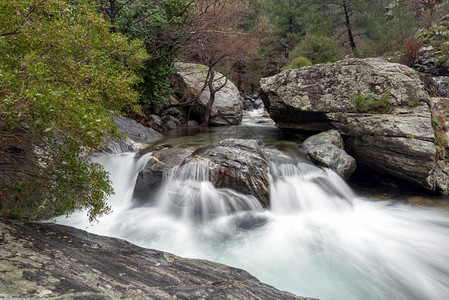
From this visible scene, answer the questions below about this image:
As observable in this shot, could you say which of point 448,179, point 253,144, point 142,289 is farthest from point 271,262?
point 448,179

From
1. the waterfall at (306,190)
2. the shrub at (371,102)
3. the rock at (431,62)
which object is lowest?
the waterfall at (306,190)

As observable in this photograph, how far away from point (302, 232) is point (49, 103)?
506cm

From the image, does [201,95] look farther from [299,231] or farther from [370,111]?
[299,231]

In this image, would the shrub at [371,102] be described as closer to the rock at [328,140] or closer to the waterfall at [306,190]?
the rock at [328,140]

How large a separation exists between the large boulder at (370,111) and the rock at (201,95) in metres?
6.40

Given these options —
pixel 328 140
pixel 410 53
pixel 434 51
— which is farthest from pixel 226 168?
pixel 434 51

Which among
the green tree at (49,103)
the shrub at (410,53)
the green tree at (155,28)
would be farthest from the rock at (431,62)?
the green tree at (49,103)

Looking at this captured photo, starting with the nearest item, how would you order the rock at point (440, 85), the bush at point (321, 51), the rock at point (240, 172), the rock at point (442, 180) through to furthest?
the rock at point (240, 172)
the rock at point (442, 180)
the rock at point (440, 85)
the bush at point (321, 51)

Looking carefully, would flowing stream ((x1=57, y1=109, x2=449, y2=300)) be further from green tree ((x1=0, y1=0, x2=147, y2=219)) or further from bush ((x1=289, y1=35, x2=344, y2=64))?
bush ((x1=289, y1=35, x2=344, y2=64))

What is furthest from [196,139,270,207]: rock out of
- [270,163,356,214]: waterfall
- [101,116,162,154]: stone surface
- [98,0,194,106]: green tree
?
[98,0,194,106]: green tree

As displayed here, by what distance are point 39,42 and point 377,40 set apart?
18810 mm

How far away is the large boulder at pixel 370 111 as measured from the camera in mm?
6512

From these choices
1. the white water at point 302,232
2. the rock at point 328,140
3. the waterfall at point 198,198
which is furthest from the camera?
the rock at point 328,140

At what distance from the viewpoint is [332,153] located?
726 cm
